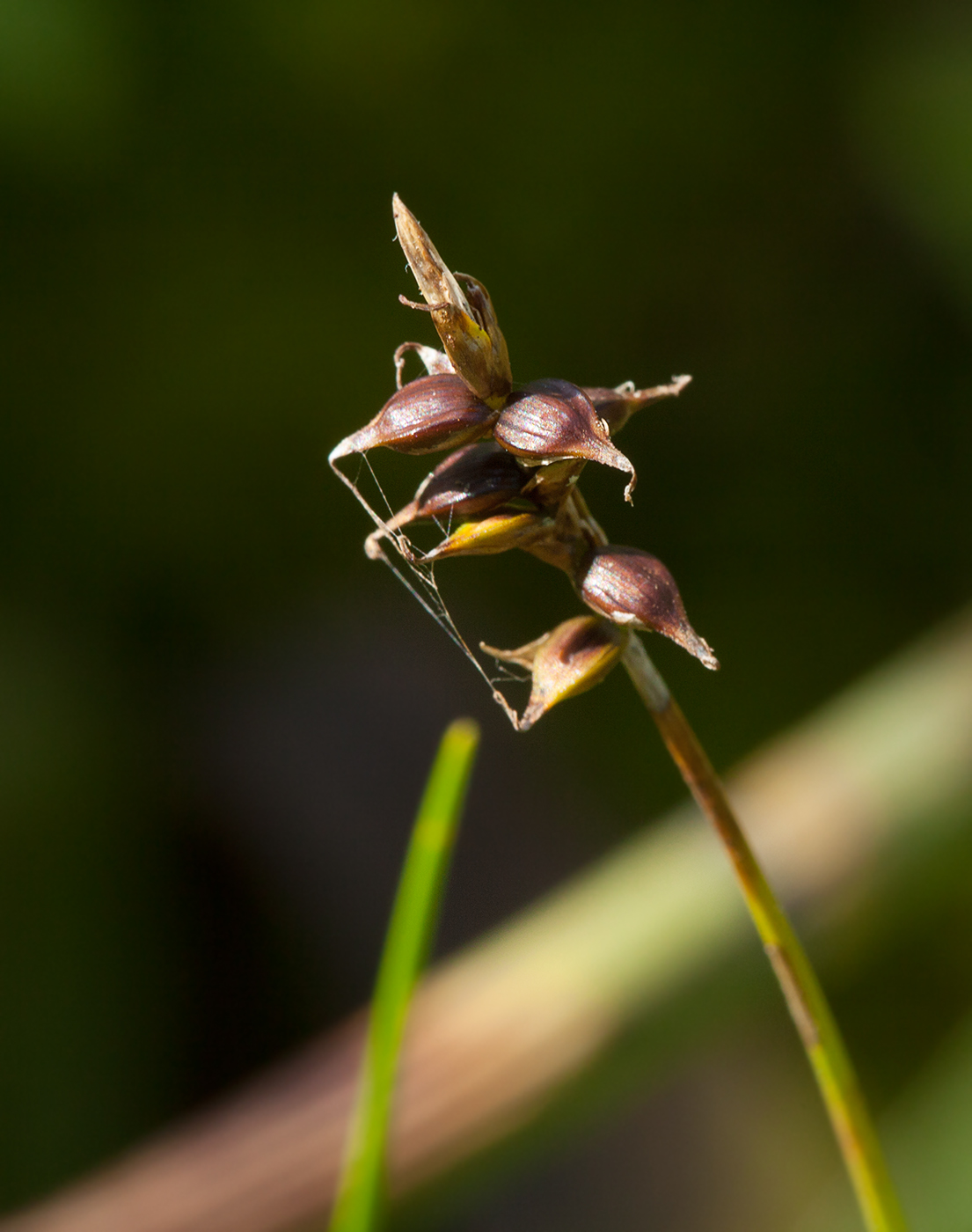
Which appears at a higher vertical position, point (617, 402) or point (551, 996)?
point (617, 402)

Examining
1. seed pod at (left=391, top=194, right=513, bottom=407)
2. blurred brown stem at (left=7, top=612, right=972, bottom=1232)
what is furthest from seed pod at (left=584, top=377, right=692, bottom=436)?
blurred brown stem at (left=7, top=612, right=972, bottom=1232)

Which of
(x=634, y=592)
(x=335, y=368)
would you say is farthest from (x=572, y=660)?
(x=335, y=368)

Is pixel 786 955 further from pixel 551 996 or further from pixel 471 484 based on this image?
pixel 551 996

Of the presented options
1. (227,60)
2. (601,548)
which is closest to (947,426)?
(227,60)

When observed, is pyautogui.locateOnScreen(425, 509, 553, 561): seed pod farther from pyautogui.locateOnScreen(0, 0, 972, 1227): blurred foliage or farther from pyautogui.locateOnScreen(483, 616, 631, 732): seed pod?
pyautogui.locateOnScreen(0, 0, 972, 1227): blurred foliage

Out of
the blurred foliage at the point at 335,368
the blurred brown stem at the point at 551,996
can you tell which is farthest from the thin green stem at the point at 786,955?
the blurred foliage at the point at 335,368

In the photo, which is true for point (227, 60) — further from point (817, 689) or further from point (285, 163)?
point (817, 689)
